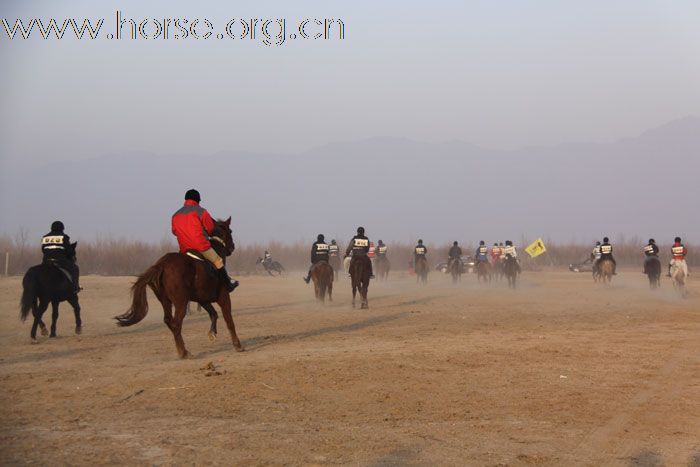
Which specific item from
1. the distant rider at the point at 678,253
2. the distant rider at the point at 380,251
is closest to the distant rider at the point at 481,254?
the distant rider at the point at 380,251

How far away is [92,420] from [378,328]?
1020 centimetres

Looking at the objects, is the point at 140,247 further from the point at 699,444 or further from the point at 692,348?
the point at 699,444

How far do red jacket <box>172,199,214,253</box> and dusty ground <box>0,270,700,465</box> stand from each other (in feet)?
5.33

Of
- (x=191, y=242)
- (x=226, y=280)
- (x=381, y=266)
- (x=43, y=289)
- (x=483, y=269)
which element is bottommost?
(x=483, y=269)

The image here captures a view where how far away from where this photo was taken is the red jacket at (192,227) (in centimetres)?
1337

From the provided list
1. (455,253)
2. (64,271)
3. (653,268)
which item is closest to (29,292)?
(64,271)

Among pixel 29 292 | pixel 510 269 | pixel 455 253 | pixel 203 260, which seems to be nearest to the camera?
pixel 203 260

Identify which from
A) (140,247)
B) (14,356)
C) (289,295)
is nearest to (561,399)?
(14,356)

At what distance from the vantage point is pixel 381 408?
9.79 meters

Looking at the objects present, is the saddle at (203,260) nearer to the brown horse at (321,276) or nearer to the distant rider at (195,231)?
the distant rider at (195,231)

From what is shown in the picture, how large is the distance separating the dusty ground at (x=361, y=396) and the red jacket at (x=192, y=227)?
5.33 feet

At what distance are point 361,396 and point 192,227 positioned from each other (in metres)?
4.24

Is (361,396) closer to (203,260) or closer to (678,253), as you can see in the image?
(203,260)

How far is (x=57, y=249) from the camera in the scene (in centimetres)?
1728
